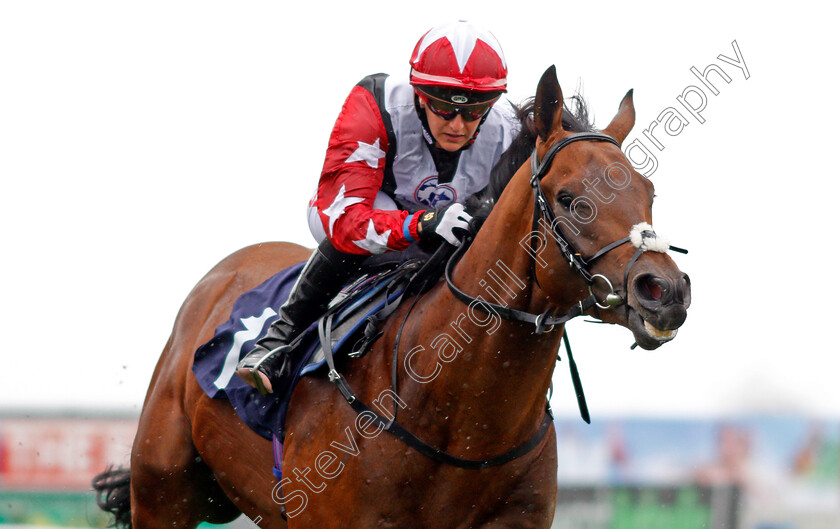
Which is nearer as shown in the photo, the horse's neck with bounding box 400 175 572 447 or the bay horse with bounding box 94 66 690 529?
the bay horse with bounding box 94 66 690 529

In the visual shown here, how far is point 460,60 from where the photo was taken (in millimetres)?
3324

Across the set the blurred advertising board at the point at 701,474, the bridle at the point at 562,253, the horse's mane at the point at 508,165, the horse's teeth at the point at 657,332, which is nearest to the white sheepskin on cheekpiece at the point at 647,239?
the bridle at the point at 562,253

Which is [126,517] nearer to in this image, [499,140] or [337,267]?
Answer: [337,267]

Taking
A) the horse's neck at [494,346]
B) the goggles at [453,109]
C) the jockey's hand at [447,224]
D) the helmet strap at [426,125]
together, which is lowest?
the horse's neck at [494,346]

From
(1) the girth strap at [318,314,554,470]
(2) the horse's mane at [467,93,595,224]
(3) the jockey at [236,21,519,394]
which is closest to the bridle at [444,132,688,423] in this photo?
(2) the horse's mane at [467,93,595,224]

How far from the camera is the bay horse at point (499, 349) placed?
2.58 m

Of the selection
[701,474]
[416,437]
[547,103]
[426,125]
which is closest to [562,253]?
[547,103]

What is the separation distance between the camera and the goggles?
3.37 m

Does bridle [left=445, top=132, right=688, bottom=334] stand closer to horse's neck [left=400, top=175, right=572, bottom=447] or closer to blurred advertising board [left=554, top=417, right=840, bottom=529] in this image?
horse's neck [left=400, top=175, right=572, bottom=447]

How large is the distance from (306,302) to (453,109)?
1.09 metres

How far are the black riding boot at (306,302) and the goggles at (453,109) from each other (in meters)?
0.76

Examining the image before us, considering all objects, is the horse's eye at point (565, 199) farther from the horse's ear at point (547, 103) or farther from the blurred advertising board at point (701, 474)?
the blurred advertising board at point (701, 474)

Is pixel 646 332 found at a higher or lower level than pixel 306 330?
higher

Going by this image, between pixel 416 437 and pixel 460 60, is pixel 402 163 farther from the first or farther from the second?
pixel 416 437
